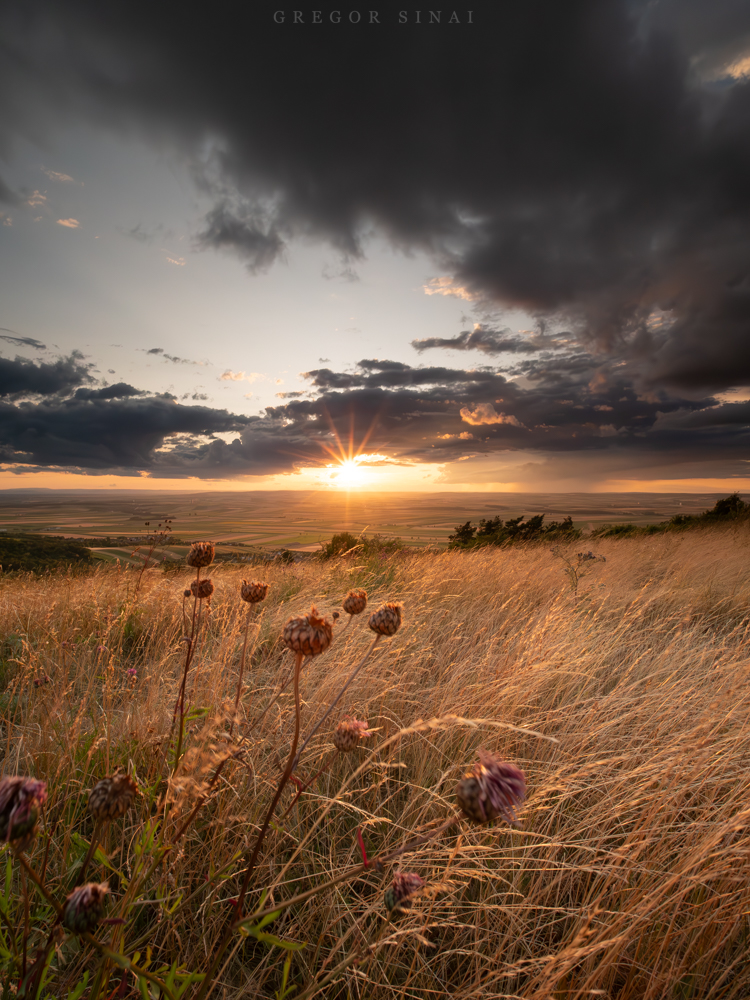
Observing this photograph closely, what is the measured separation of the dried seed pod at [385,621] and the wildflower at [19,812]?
2.89 feet

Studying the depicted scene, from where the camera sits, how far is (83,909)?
32.9 inches

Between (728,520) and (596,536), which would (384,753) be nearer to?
(596,536)

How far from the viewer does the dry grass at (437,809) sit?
1.48 metres

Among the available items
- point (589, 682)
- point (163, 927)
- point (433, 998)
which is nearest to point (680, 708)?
point (589, 682)

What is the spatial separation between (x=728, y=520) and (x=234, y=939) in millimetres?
17471

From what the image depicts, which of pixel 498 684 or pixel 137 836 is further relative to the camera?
pixel 498 684

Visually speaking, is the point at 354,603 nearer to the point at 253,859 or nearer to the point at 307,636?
the point at 307,636

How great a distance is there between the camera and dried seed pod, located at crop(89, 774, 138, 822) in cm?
92

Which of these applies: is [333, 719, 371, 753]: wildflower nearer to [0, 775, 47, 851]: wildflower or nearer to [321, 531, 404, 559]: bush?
[0, 775, 47, 851]: wildflower

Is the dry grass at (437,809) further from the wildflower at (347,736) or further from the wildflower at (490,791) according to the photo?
the wildflower at (490,791)

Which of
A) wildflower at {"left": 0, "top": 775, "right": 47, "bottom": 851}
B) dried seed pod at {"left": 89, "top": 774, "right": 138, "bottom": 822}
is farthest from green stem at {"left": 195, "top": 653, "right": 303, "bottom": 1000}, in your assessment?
wildflower at {"left": 0, "top": 775, "right": 47, "bottom": 851}

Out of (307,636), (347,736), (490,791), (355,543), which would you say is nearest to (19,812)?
(307,636)

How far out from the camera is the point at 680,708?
110 inches

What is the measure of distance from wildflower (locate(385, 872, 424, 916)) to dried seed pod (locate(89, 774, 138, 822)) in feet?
2.09
